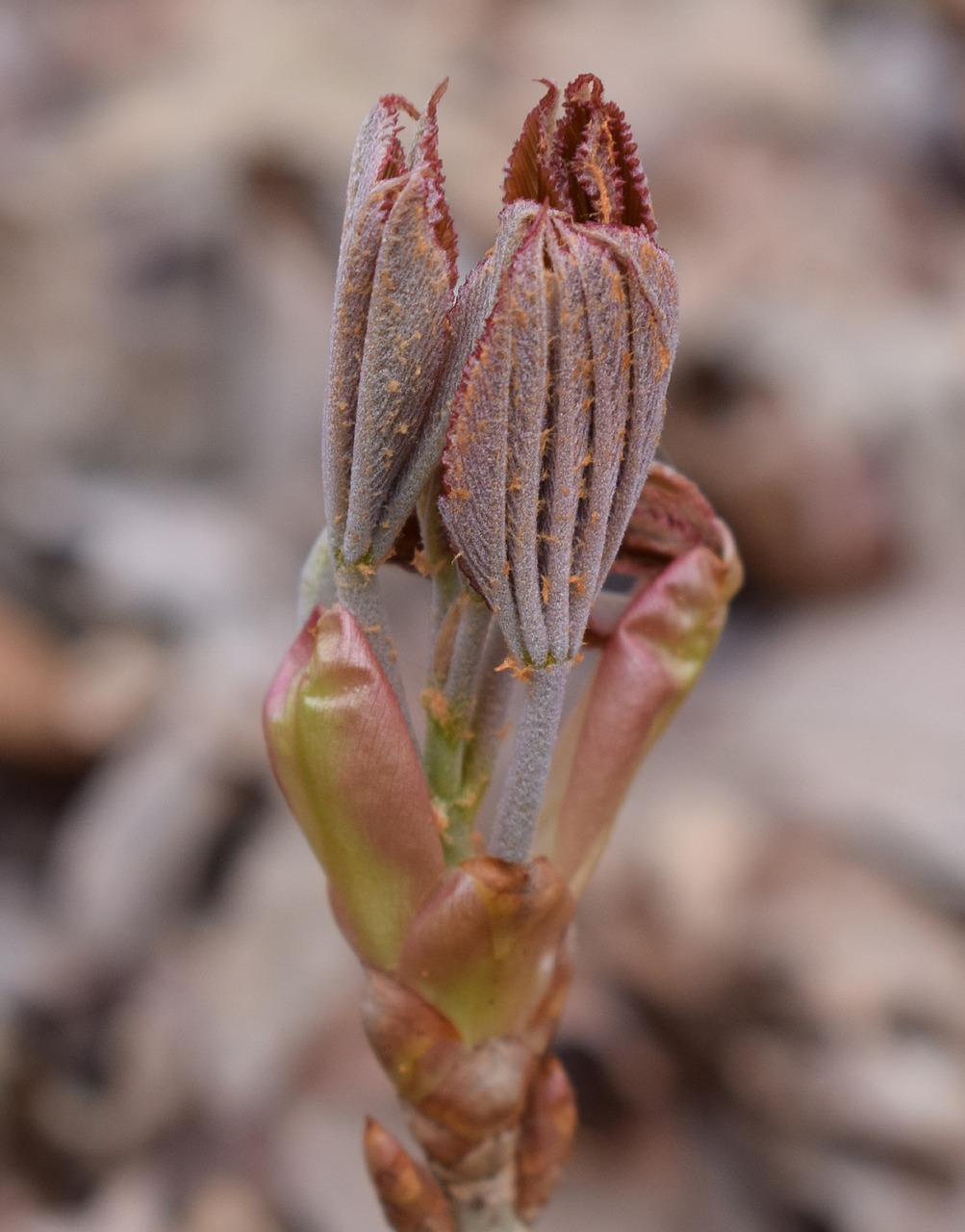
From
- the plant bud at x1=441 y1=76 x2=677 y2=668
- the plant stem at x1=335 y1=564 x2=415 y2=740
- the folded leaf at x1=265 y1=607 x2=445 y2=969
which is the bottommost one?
Answer: the folded leaf at x1=265 y1=607 x2=445 y2=969

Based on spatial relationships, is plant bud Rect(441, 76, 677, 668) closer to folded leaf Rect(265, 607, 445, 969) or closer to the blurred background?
folded leaf Rect(265, 607, 445, 969)

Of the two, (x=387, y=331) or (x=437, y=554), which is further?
(x=437, y=554)

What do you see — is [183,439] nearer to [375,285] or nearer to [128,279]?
[128,279]

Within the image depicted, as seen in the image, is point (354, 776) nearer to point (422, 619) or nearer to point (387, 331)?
point (387, 331)

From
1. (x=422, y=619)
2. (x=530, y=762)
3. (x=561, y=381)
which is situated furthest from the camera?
(x=422, y=619)

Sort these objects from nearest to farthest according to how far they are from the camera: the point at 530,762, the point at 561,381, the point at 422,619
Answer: the point at 561,381 → the point at 530,762 → the point at 422,619

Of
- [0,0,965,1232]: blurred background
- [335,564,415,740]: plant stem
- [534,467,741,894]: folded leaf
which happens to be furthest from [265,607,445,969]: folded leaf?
[0,0,965,1232]: blurred background

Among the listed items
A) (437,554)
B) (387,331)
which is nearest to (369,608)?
(437,554)
